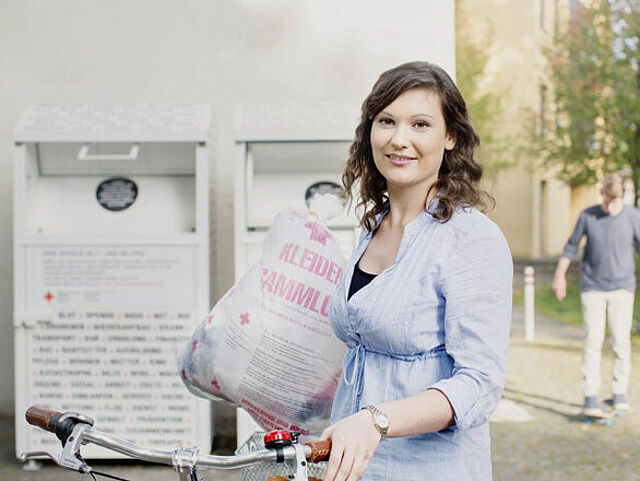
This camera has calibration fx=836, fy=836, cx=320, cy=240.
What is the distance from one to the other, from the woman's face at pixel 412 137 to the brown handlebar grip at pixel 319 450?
534 mm

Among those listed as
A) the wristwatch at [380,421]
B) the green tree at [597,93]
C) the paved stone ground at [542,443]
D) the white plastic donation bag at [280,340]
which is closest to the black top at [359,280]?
the wristwatch at [380,421]

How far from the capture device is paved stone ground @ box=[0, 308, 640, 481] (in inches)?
178

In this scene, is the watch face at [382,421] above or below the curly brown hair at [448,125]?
below

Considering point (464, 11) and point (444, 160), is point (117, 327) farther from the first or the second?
point (464, 11)

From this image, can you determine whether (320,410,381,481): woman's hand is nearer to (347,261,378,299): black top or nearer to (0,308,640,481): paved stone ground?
(347,261,378,299): black top

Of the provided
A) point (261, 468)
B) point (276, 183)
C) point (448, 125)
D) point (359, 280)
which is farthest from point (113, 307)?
point (448, 125)

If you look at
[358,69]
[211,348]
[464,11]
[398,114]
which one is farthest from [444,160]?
[464,11]

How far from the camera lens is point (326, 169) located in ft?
14.9

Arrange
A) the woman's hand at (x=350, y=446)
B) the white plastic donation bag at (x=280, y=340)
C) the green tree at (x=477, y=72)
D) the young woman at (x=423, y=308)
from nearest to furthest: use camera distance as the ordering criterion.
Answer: the woman's hand at (x=350, y=446), the young woman at (x=423, y=308), the white plastic donation bag at (x=280, y=340), the green tree at (x=477, y=72)

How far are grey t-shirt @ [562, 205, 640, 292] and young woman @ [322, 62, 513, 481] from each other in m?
4.54

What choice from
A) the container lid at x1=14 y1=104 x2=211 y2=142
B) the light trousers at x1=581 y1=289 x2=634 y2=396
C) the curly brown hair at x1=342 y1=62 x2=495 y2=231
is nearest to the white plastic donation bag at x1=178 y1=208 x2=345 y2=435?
the curly brown hair at x1=342 y1=62 x2=495 y2=231

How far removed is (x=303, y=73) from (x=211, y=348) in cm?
354

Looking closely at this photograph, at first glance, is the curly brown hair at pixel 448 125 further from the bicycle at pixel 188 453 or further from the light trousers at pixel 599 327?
the light trousers at pixel 599 327

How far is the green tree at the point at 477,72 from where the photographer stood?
20.0 meters
